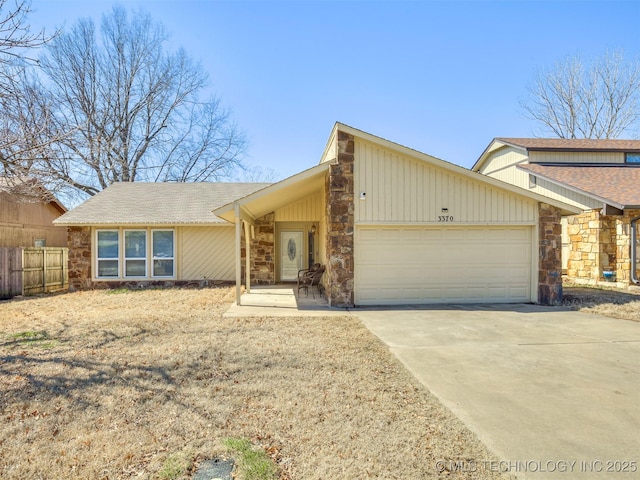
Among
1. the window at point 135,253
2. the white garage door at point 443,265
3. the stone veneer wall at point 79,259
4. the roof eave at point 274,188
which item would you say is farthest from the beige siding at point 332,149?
the stone veneer wall at point 79,259

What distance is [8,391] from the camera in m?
4.00

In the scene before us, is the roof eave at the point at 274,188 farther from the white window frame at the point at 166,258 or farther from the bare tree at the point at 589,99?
the bare tree at the point at 589,99

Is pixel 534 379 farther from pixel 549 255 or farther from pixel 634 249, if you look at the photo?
pixel 634 249

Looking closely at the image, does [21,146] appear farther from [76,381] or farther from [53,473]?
[53,473]

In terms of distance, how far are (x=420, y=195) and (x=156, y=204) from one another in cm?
983

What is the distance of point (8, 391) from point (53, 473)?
1975 mm

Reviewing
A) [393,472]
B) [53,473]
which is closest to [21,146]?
[53,473]

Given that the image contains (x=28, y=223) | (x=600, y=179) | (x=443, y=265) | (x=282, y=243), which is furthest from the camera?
(x=28, y=223)

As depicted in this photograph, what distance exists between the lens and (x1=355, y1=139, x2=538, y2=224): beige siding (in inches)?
368

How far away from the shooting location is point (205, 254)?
1367 cm

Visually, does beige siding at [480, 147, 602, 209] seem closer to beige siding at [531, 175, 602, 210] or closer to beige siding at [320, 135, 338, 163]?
beige siding at [531, 175, 602, 210]

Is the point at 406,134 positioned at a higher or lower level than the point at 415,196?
higher

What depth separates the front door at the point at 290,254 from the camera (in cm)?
1466

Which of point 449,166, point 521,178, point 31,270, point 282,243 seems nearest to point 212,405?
point 449,166
